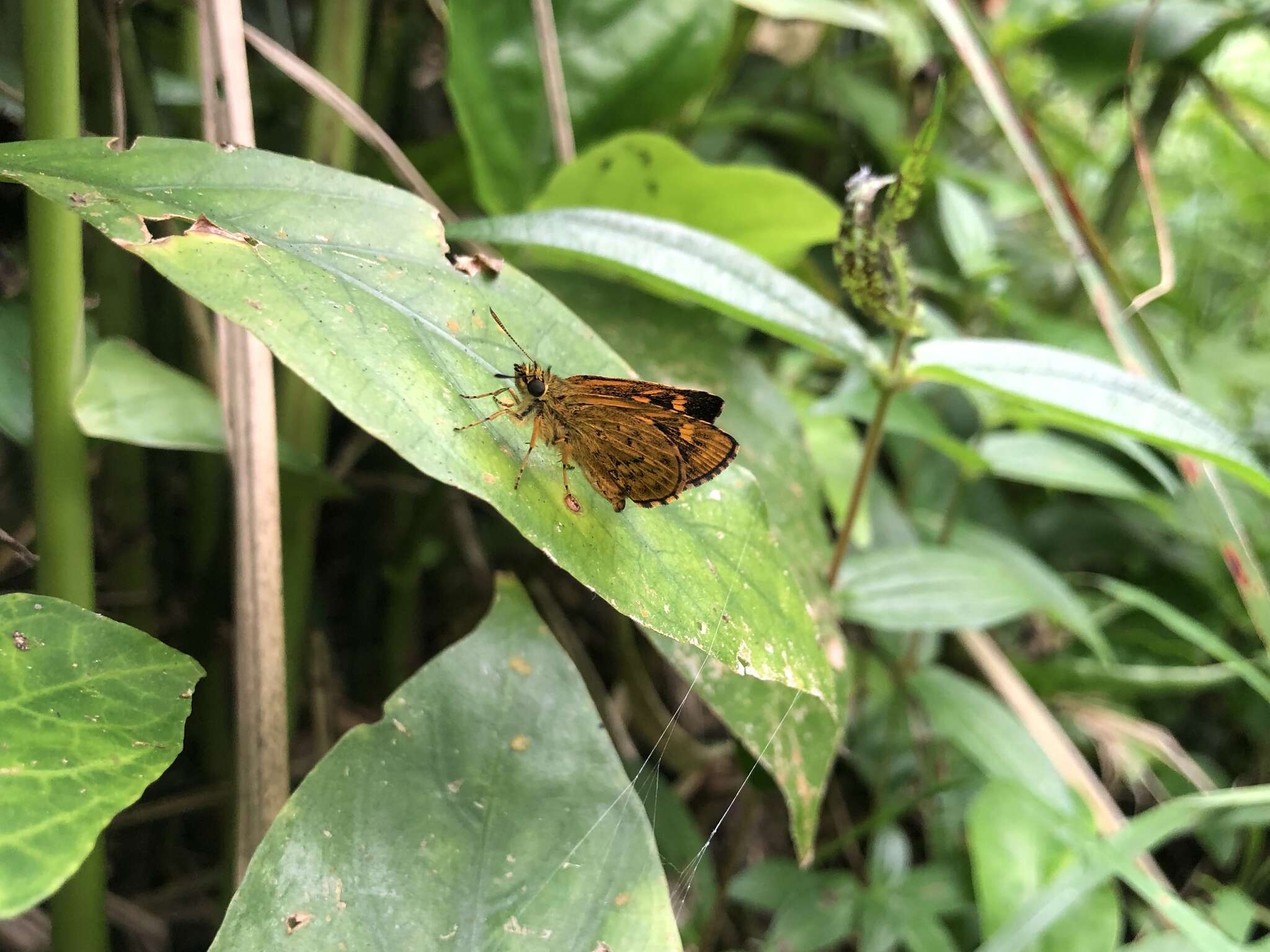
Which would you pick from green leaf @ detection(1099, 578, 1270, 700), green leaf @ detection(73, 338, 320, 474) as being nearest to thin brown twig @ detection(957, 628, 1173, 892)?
green leaf @ detection(1099, 578, 1270, 700)

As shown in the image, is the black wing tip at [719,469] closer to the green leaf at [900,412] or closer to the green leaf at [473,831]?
the green leaf at [473,831]

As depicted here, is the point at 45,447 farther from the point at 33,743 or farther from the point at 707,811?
the point at 707,811

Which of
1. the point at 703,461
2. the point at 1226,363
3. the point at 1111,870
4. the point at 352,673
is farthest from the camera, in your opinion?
the point at 1226,363

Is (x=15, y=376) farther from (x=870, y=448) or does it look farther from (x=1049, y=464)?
(x=1049, y=464)

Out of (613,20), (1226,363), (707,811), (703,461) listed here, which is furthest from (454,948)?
(1226,363)

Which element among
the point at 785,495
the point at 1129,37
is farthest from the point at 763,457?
the point at 1129,37
